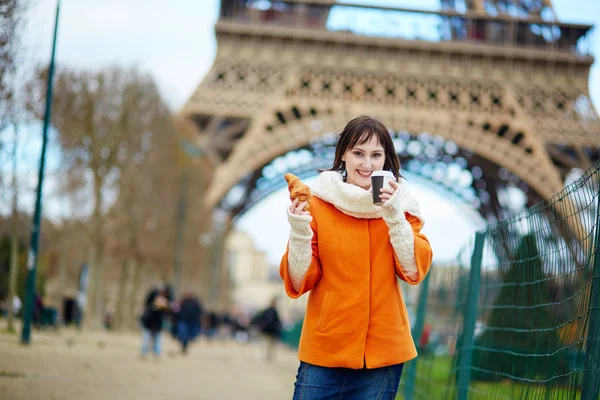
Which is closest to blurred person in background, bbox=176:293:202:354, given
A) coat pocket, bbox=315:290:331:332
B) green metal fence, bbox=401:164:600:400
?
green metal fence, bbox=401:164:600:400

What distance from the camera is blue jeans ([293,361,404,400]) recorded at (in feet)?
10.3

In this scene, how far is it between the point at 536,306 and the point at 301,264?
176 cm

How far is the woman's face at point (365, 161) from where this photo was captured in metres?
3.29

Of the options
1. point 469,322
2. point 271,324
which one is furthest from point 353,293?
point 271,324

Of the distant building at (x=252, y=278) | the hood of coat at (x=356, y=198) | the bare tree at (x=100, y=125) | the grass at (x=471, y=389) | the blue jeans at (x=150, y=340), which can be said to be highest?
the bare tree at (x=100, y=125)

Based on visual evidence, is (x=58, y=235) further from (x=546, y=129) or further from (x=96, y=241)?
(x=546, y=129)

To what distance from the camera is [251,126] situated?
23.7 meters

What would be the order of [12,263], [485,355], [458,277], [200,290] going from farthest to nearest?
[200,290]
[12,263]
[458,277]
[485,355]

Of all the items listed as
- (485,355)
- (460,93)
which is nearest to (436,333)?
(485,355)

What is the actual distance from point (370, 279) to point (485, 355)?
2650 millimetres

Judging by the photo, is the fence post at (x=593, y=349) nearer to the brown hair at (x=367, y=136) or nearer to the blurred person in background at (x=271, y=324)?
the brown hair at (x=367, y=136)

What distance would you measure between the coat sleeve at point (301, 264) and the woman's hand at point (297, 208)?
0.22 feet

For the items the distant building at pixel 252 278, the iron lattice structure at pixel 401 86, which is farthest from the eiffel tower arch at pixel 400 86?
the distant building at pixel 252 278

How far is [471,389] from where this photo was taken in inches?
216
